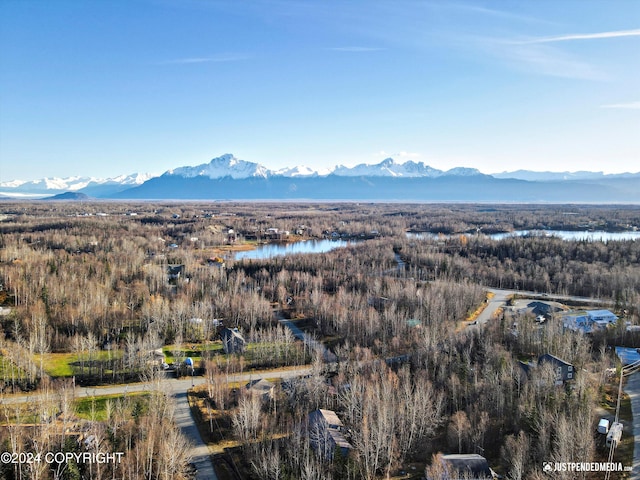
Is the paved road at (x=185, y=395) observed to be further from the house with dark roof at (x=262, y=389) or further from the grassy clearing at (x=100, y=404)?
the house with dark roof at (x=262, y=389)

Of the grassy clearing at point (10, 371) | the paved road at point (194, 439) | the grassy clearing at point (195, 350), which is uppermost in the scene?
the grassy clearing at point (10, 371)

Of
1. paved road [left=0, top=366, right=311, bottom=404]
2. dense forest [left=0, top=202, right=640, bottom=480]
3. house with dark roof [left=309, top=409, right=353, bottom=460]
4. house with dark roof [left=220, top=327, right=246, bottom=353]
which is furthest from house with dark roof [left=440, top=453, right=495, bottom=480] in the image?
house with dark roof [left=220, top=327, right=246, bottom=353]

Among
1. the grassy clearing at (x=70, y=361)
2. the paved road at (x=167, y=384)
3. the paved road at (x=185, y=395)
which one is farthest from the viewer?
the grassy clearing at (x=70, y=361)

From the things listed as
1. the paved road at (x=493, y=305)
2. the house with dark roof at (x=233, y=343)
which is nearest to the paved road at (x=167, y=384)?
the house with dark roof at (x=233, y=343)

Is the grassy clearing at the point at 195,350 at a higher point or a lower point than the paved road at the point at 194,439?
higher

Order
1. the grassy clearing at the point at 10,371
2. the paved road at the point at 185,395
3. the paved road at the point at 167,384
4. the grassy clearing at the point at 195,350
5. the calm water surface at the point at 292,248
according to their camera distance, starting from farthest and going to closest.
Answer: the calm water surface at the point at 292,248
the grassy clearing at the point at 195,350
the grassy clearing at the point at 10,371
the paved road at the point at 167,384
the paved road at the point at 185,395

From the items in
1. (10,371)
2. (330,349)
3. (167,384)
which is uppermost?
(10,371)

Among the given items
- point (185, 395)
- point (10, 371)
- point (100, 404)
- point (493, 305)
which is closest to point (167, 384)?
point (185, 395)

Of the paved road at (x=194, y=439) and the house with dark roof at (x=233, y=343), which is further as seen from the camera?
the house with dark roof at (x=233, y=343)

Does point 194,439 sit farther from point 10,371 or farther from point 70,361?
point 10,371

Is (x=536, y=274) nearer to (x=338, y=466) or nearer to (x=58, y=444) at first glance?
(x=338, y=466)
